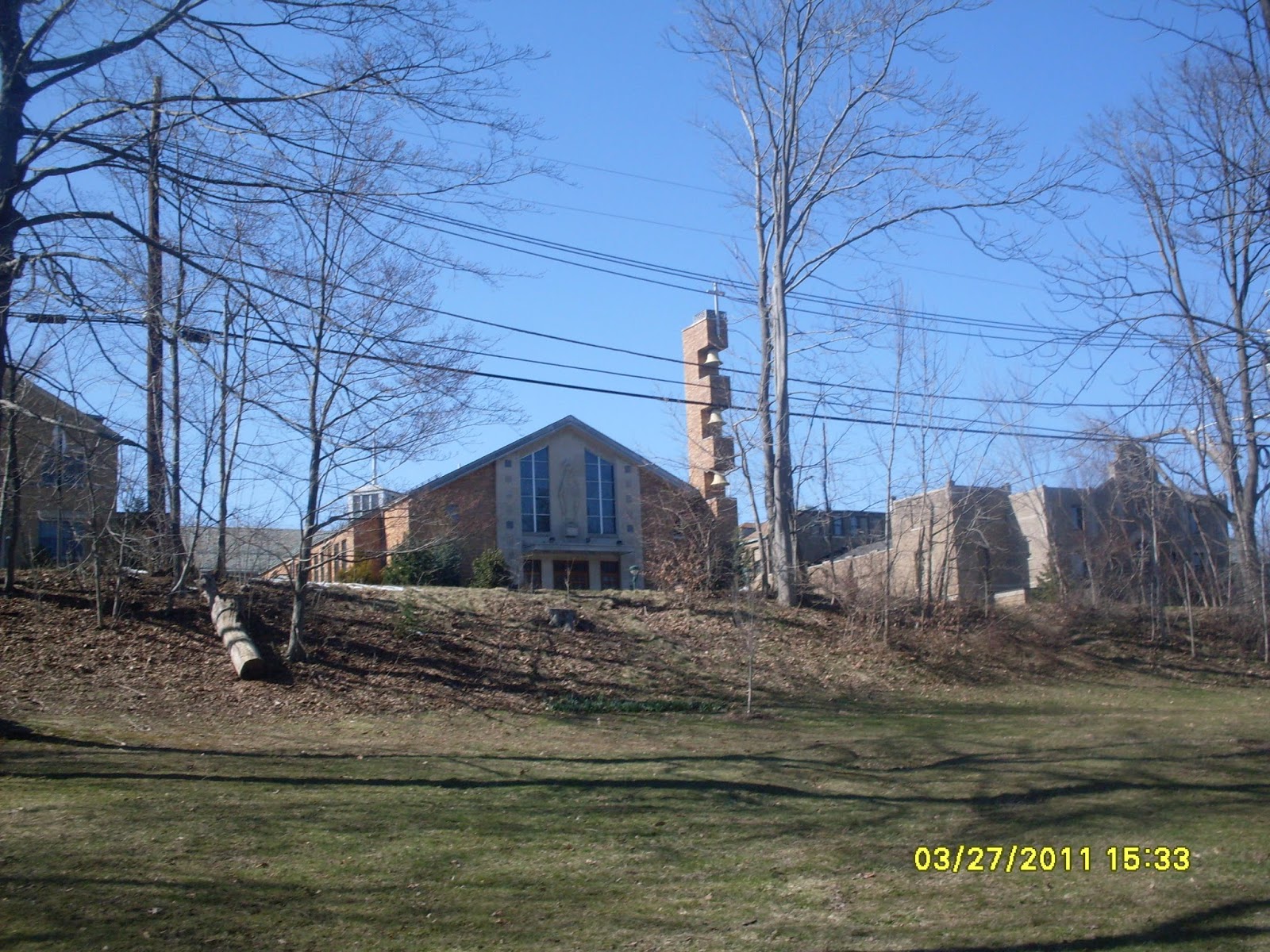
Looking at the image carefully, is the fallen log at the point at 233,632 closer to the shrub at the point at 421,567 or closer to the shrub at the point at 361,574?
the shrub at the point at 421,567

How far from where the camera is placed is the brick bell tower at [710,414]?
24.2m

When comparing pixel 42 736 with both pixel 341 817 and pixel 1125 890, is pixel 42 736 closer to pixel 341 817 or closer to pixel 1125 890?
pixel 341 817

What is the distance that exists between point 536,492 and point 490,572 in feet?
25.4

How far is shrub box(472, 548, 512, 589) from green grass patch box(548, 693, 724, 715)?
9.96 metres

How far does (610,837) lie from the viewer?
7.97 m

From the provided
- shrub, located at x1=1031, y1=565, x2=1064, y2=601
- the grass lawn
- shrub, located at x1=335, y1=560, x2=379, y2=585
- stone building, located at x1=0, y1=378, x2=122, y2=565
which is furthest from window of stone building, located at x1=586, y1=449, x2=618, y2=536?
the grass lawn

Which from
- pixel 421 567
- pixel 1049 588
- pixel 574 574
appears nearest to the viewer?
pixel 421 567

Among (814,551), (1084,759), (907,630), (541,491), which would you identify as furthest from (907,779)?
(814,551)

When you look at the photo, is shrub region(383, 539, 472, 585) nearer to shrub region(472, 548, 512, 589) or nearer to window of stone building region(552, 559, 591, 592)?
shrub region(472, 548, 512, 589)

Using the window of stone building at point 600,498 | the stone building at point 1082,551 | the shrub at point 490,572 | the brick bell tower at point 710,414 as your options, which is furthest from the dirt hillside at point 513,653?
the window of stone building at point 600,498

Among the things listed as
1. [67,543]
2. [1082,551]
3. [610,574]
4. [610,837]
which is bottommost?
[610,837]

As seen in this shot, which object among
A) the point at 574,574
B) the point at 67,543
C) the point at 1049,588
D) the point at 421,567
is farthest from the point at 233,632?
the point at 1049,588

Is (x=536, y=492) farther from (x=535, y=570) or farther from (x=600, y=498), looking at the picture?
(x=535, y=570)

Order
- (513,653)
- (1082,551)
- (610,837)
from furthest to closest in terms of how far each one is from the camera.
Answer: (1082,551) < (513,653) < (610,837)
